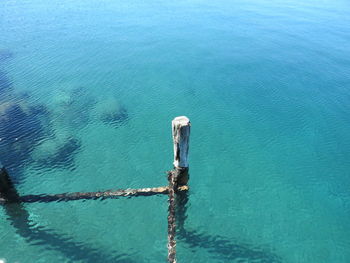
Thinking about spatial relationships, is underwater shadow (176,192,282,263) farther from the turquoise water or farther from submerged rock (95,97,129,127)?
submerged rock (95,97,129,127)

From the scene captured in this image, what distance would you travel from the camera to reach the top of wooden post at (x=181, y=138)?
1001 centimetres

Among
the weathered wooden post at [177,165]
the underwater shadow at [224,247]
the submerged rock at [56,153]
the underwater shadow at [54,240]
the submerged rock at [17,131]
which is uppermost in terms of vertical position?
the weathered wooden post at [177,165]

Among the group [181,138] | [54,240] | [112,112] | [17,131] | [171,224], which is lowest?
[54,240]

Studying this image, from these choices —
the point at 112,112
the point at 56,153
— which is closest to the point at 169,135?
the point at 112,112

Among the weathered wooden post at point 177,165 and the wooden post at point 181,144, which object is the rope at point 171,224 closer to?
the weathered wooden post at point 177,165

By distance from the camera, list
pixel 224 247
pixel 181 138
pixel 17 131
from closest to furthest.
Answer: pixel 181 138
pixel 224 247
pixel 17 131

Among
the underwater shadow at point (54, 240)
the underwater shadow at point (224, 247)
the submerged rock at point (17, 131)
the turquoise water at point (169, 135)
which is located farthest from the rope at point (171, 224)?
the submerged rock at point (17, 131)

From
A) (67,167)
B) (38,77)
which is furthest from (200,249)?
(38,77)

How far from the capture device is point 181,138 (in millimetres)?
10359

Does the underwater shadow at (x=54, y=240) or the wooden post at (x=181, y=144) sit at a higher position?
the wooden post at (x=181, y=144)

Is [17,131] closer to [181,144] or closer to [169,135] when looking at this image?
[169,135]

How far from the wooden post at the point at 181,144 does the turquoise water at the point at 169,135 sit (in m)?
2.84

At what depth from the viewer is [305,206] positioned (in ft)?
47.0

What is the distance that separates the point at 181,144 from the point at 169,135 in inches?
305
